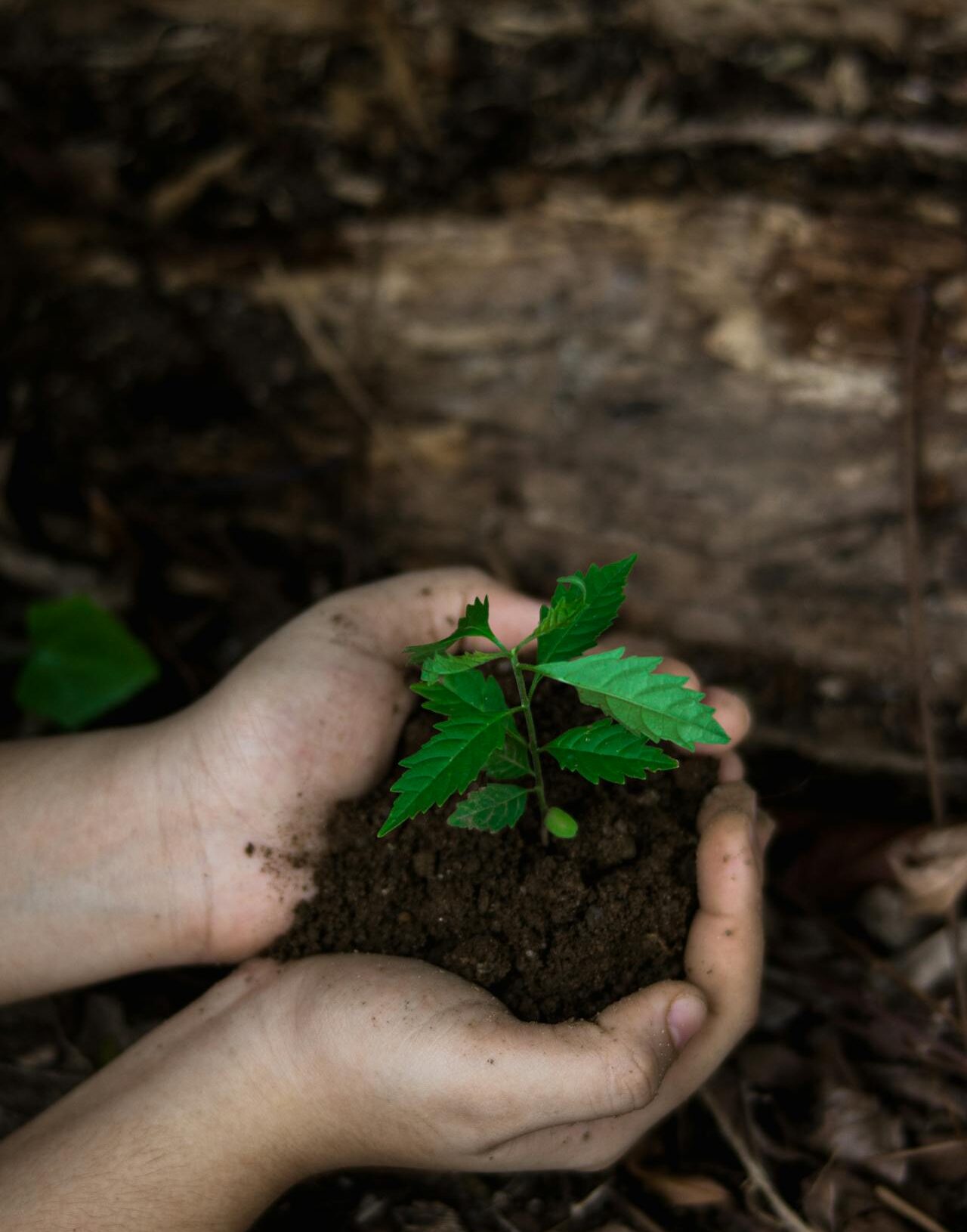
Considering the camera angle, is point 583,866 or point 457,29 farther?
point 457,29

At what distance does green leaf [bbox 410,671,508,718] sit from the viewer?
65.6 inches

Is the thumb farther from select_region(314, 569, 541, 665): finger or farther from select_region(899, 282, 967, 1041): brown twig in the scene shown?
select_region(899, 282, 967, 1041): brown twig

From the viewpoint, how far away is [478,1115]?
1635mm

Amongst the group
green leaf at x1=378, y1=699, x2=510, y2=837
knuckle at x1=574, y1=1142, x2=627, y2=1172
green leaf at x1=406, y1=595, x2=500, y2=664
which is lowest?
knuckle at x1=574, y1=1142, x2=627, y2=1172

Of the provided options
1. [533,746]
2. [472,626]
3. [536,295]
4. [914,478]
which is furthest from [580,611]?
[536,295]

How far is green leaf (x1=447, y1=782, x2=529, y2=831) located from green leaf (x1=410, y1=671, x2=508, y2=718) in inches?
6.1

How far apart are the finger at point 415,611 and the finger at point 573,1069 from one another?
2.51ft

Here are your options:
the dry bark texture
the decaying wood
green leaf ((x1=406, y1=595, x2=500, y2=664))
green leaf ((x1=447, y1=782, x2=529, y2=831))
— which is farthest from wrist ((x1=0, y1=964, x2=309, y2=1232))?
the decaying wood

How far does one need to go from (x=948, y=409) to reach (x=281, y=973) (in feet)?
7.26

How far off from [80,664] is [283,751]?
910 mm

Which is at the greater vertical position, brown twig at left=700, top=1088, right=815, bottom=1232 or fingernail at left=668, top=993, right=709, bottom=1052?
fingernail at left=668, top=993, right=709, bottom=1052

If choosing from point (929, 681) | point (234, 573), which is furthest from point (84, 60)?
point (929, 681)

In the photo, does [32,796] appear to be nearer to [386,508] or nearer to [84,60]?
[386,508]

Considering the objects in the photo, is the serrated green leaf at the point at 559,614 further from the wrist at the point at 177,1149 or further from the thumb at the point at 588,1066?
the wrist at the point at 177,1149
